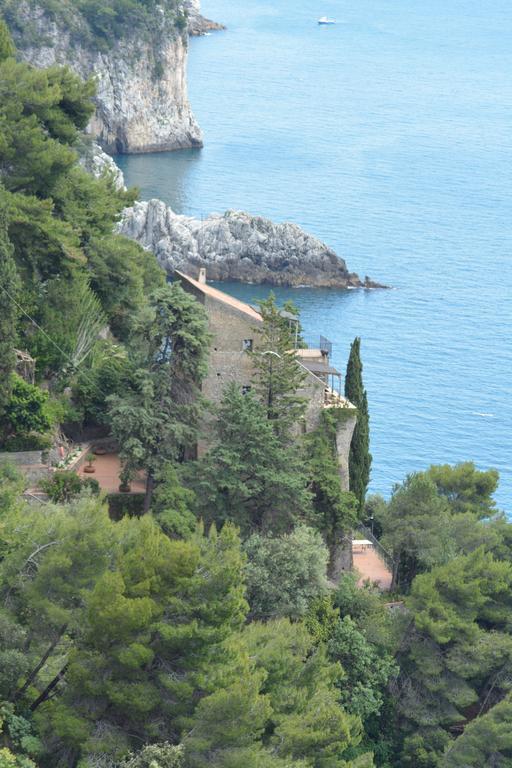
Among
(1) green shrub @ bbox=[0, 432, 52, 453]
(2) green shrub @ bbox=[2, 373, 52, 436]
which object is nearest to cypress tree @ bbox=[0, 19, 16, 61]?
(2) green shrub @ bbox=[2, 373, 52, 436]

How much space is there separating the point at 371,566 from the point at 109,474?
1066cm

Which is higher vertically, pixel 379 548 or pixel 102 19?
pixel 102 19

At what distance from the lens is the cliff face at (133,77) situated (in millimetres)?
163000

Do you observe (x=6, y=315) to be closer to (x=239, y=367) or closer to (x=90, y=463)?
(x=90, y=463)

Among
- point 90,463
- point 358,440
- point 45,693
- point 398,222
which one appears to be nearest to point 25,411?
point 90,463

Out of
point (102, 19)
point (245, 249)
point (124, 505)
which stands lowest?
point (245, 249)

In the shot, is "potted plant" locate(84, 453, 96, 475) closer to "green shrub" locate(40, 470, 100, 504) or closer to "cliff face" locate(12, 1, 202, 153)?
"green shrub" locate(40, 470, 100, 504)

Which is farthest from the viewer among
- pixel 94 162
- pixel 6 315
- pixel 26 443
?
pixel 94 162

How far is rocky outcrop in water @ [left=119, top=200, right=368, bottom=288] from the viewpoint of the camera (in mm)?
122625

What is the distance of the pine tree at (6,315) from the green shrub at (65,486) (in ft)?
8.58

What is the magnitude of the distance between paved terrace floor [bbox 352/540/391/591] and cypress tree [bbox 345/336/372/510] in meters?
1.95

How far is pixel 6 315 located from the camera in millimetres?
Result: 48281

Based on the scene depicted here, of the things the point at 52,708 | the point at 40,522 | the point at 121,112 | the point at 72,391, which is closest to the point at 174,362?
the point at 72,391

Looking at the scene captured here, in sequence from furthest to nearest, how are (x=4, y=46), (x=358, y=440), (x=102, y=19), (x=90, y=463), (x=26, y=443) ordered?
(x=102, y=19), (x=4, y=46), (x=358, y=440), (x=90, y=463), (x=26, y=443)
